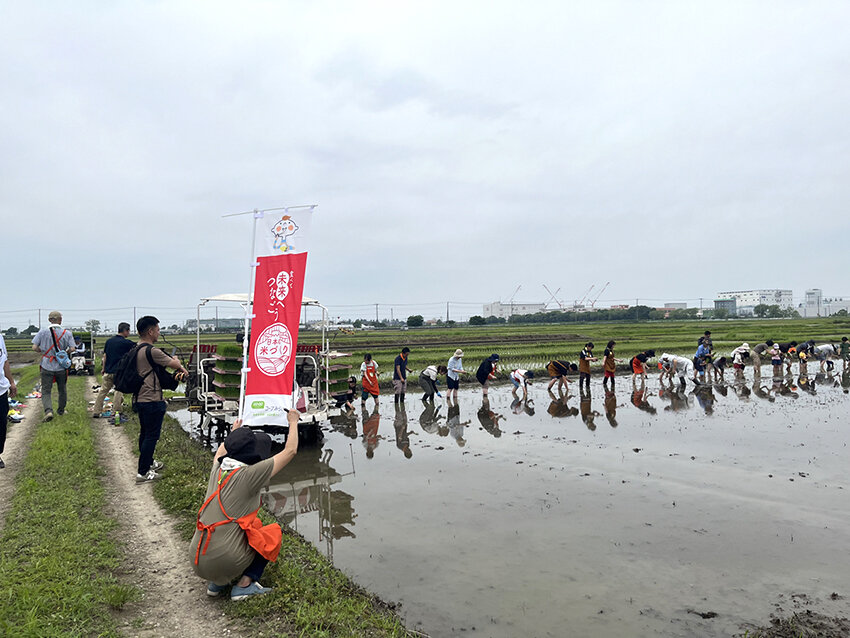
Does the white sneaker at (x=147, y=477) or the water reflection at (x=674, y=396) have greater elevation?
the white sneaker at (x=147, y=477)

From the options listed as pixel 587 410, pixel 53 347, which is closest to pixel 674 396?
pixel 587 410

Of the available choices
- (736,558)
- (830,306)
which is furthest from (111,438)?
(830,306)

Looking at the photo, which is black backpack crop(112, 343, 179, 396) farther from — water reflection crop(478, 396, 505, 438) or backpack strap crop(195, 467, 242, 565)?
water reflection crop(478, 396, 505, 438)

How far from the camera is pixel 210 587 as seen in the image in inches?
176

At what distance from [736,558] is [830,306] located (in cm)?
21894

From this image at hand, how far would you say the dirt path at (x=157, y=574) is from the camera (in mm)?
4102

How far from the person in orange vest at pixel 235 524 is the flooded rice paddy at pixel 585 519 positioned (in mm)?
1285

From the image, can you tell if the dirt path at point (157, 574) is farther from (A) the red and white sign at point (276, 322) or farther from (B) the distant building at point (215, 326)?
(B) the distant building at point (215, 326)

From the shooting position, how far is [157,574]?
492cm

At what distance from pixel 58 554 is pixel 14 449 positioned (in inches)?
198

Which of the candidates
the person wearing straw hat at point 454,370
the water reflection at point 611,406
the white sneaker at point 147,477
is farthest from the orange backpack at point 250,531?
the person wearing straw hat at point 454,370

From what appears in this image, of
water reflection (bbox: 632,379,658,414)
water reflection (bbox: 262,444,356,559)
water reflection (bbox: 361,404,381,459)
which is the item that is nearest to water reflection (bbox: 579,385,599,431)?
water reflection (bbox: 632,379,658,414)

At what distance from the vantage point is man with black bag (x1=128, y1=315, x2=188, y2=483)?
285 inches

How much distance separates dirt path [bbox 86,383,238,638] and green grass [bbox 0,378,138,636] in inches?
5.7
